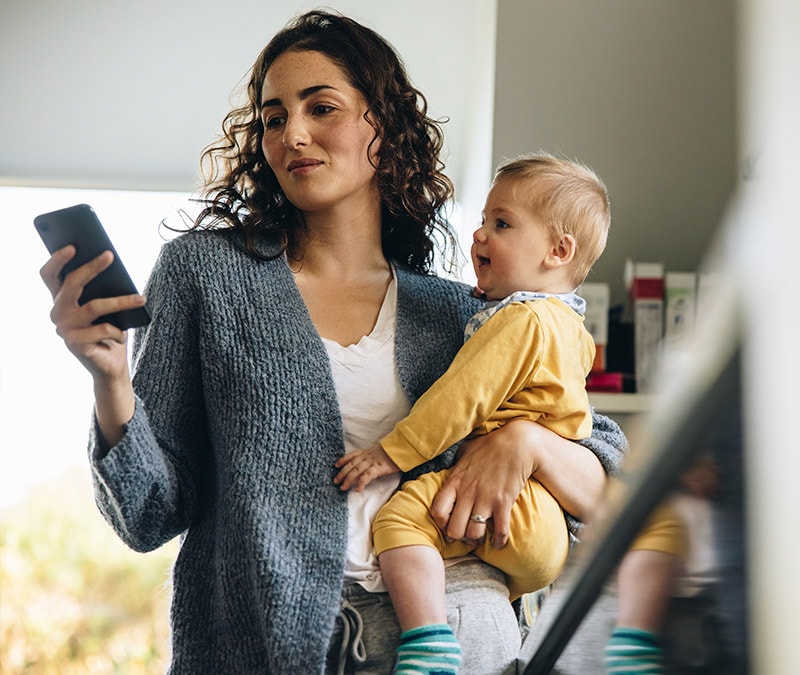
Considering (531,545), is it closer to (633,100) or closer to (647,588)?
(647,588)

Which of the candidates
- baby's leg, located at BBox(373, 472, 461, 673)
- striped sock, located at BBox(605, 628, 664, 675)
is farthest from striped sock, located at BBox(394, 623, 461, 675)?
striped sock, located at BBox(605, 628, 664, 675)

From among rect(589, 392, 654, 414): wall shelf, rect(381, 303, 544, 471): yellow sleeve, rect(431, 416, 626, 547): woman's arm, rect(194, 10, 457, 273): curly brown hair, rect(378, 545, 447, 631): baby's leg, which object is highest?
rect(194, 10, 457, 273): curly brown hair

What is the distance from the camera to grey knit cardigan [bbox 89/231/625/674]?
3.85 ft

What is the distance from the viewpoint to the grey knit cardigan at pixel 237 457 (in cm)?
117

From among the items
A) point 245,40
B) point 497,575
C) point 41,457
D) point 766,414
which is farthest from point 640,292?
point 766,414

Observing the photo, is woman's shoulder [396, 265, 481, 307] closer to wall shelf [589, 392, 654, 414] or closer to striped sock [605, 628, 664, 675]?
striped sock [605, 628, 664, 675]

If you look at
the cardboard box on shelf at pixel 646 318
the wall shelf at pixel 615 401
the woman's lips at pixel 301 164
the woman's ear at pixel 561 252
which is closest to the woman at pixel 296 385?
the woman's lips at pixel 301 164

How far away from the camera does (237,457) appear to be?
4.03 feet

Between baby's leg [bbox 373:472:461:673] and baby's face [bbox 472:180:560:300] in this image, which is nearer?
baby's leg [bbox 373:472:461:673]

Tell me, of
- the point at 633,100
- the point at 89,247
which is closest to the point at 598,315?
the point at 633,100

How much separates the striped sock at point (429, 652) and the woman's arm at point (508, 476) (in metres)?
0.14

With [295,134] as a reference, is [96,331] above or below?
below

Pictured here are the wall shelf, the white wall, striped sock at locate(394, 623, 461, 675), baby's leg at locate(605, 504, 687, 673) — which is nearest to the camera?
baby's leg at locate(605, 504, 687, 673)

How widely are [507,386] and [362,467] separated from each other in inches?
7.7
